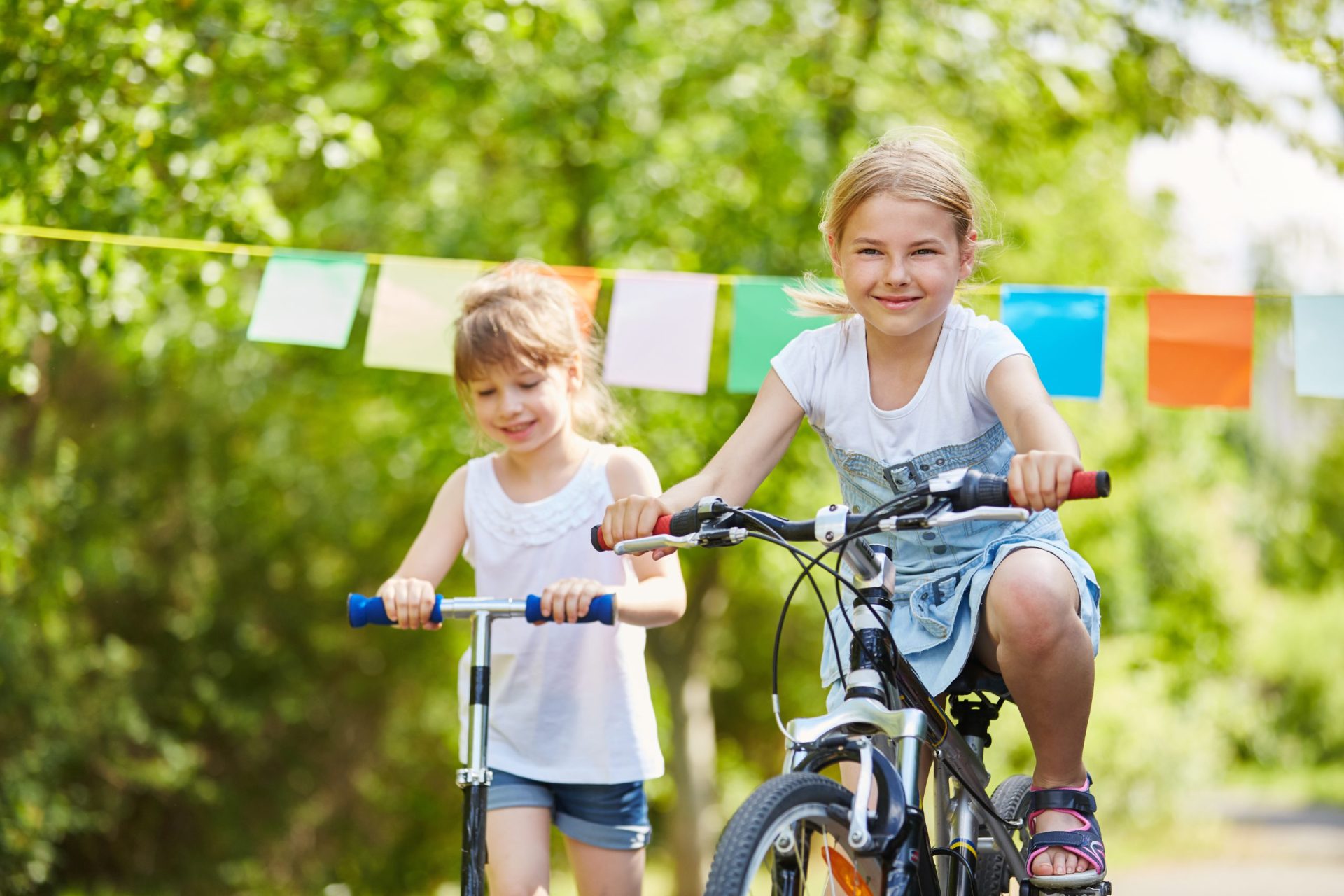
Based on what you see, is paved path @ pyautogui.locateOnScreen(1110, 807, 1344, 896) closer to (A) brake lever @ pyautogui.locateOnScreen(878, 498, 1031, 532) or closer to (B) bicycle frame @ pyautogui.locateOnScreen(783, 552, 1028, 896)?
(B) bicycle frame @ pyautogui.locateOnScreen(783, 552, 1028, 896)

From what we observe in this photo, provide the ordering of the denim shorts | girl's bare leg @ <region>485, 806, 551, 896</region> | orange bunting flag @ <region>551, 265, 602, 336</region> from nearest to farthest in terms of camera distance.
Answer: girl's bare leg @ <region>485, 806, 551, 896</region> → the denim shorts → orange bunting flag @ <region>551, 265, 602, 336</region>

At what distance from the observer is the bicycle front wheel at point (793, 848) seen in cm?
179

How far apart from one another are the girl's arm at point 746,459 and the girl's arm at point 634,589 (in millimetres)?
147

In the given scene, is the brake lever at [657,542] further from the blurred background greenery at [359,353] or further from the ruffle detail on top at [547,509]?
the blurred background greenery at [359,353]

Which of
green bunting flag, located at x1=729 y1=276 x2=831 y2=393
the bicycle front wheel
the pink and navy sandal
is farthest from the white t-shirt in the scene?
green bunting flag, located at x1=729 y1=276 x2=831 y2=393

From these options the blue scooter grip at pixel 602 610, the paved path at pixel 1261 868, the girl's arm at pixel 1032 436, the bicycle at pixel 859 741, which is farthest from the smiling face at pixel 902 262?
the paved path at pixel 1261 868

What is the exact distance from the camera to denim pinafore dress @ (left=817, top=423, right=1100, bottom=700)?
2324 millimetres

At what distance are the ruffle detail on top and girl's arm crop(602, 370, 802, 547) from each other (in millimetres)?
426

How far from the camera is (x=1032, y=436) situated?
2191 millimetres

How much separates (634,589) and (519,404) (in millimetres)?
499

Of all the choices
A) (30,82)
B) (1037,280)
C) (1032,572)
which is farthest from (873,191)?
(1037,280)

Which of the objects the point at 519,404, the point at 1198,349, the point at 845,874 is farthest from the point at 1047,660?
the point at 1198,349

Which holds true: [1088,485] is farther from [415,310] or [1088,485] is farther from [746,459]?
[415,310]

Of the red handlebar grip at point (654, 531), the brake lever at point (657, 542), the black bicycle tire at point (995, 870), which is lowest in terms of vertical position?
the black bicycle tire at point (995, 870)
